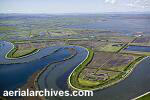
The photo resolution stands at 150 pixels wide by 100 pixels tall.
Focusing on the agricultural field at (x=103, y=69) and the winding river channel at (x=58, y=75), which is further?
the agricultural field at (x=103, y=69)

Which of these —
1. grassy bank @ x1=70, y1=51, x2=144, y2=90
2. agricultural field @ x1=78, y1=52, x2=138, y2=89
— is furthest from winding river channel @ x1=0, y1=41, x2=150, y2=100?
agricultural field @ x1=78, y1=52, x2=138, y2=89

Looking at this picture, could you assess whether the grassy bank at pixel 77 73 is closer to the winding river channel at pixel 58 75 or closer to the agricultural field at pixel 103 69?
the agricultural field at pixel 103 69

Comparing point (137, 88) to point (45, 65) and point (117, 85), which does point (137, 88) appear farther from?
point (45, 65)

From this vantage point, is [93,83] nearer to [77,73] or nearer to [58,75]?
[77,73]

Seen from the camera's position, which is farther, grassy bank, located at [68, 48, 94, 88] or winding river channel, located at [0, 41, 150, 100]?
grassy bank, located at [68, 48, 94, 88]

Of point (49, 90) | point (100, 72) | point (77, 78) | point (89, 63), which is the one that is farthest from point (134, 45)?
point (49, 90)

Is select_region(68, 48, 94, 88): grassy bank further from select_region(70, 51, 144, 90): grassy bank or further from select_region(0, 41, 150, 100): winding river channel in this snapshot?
select_region(0, 41, 150, 100): winding river channel

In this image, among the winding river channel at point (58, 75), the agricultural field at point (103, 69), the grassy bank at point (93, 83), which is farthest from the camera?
the agricultural field at point (103, 69)

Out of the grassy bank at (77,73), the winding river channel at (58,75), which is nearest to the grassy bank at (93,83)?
the grassy bank at (77,73)
